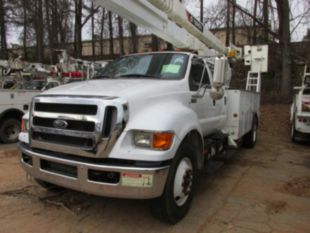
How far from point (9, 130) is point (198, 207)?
6.70 meters

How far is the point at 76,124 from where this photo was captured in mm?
3715

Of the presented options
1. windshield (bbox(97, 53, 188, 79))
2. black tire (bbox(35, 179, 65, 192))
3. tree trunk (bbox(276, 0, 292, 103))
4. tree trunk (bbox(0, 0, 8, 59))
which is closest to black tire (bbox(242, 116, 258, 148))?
windshield (bbox(97, 53, 188, 79))

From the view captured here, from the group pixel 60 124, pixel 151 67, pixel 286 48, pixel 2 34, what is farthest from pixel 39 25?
pixel 60 124

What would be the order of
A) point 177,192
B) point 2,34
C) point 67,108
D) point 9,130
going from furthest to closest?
point 2,34
point 9,130
point 177,192
point 67,108

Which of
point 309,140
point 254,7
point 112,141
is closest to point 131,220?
point 112,141

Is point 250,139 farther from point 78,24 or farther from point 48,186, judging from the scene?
point 78,24

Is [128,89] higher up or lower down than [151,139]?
higher up

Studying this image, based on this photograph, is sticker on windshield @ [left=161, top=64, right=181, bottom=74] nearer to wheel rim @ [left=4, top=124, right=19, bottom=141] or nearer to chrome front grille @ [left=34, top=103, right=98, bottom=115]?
chrome front grille @ [left=34, top=103, right=98, bottom=115]

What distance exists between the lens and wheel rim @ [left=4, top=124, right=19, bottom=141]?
937 cm

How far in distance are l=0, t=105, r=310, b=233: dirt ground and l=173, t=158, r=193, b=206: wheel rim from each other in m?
0.29

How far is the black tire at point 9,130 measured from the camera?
919 centimetres

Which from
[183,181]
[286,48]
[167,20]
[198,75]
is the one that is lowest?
[183,181]

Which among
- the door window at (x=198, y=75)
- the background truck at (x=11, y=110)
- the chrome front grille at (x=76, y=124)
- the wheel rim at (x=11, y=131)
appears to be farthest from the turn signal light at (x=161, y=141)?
the wheel rim at (x=11, y=131)

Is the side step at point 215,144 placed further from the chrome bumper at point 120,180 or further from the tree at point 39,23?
the tree at point 39,23
